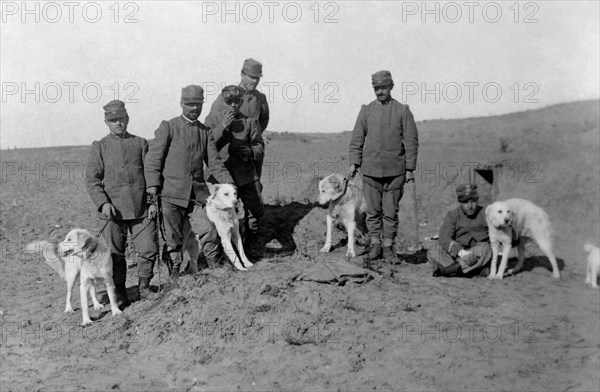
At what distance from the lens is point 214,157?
8.32 metres

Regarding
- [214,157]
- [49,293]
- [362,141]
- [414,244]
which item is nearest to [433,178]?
[414,244]

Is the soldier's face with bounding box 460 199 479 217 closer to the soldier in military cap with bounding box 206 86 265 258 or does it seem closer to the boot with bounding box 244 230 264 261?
the soldier in military cap with bounding box 206 86 265 258

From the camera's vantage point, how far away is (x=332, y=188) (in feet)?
31.2

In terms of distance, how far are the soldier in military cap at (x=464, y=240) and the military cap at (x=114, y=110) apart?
4078 millimetres

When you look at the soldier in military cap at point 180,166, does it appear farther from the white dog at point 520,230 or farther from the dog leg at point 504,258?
the dog leg at point 504,258

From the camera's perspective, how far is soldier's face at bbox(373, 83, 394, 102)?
8.72m

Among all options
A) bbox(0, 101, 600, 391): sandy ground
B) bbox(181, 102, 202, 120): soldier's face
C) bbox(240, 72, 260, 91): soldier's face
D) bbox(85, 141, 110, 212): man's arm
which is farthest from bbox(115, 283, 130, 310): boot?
bbox(240, 72, 260, 91): soldier's face

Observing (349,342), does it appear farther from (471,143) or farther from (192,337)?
(471,143)

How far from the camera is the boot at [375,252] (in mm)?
8867

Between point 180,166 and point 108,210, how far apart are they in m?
1.02

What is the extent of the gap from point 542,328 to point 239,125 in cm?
455

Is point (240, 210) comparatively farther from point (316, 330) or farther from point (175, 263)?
point (316, 330)

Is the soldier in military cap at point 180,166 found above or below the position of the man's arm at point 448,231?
above

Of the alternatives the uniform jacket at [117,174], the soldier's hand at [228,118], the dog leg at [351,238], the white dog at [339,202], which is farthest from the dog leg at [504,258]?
the uniform jacket at [117,174]
